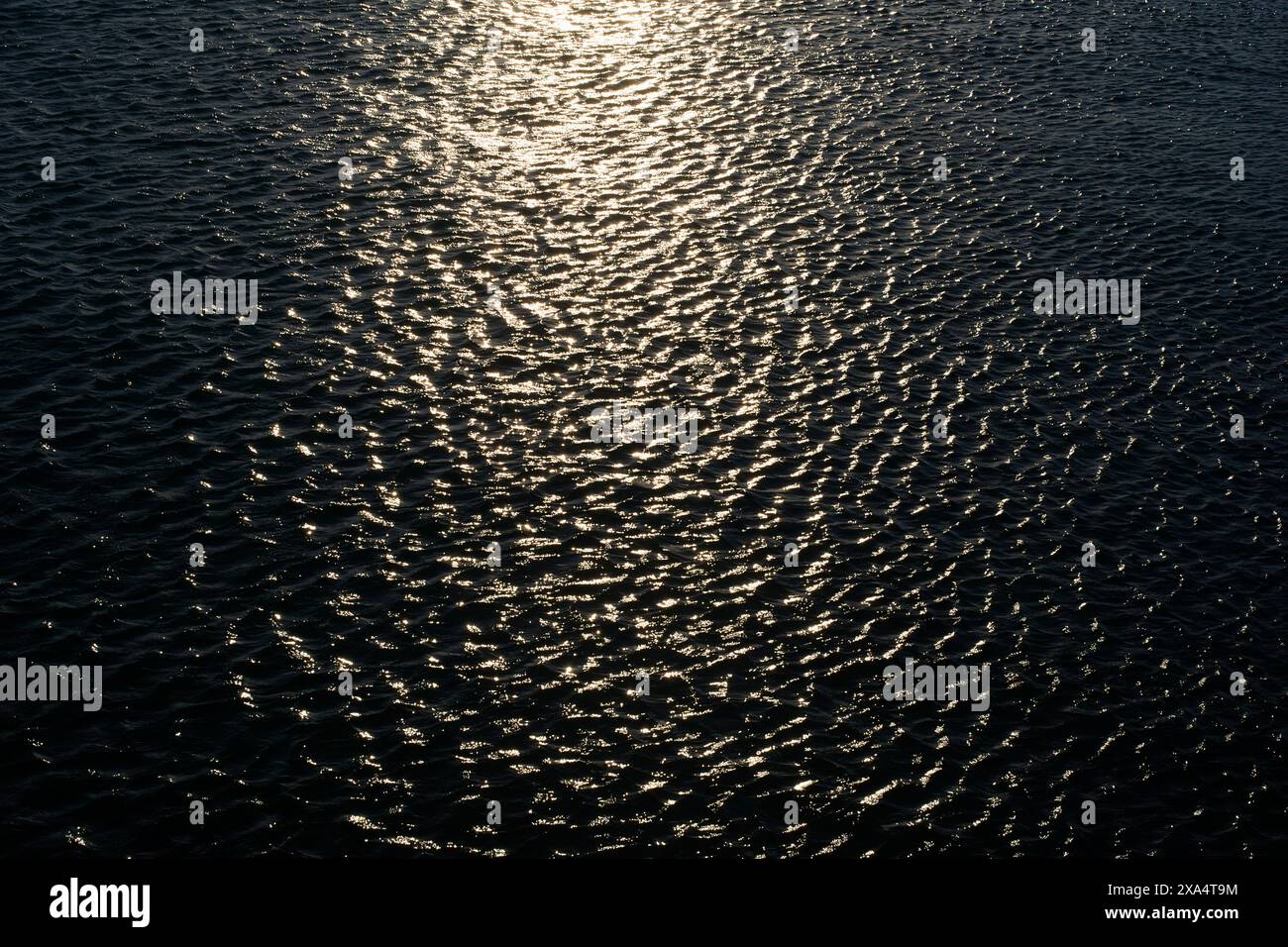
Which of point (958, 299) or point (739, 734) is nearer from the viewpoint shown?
point (739, 734)

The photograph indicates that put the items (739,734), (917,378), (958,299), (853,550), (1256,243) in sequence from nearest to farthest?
(739,734) < (853,550) < (917,378) < (958,299) < (1256,243)

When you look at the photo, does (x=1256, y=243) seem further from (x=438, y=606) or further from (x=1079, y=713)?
(x=438, y=606)

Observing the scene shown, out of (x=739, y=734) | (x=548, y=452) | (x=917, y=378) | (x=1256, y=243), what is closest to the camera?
(x=739, y=734)

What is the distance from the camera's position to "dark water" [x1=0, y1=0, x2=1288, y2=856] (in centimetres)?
4272

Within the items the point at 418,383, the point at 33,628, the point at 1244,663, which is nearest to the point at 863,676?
the point at 1244,663

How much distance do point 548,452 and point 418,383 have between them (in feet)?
26.0

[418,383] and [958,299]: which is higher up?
[958,299]

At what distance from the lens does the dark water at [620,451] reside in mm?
42719

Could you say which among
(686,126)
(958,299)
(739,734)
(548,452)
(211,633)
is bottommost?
(739,734)

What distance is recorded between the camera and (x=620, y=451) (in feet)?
189

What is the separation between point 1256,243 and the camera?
7731 cm

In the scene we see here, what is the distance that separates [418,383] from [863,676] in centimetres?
2562

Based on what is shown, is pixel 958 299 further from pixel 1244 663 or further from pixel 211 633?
pixel 211 633

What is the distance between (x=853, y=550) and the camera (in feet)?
173
